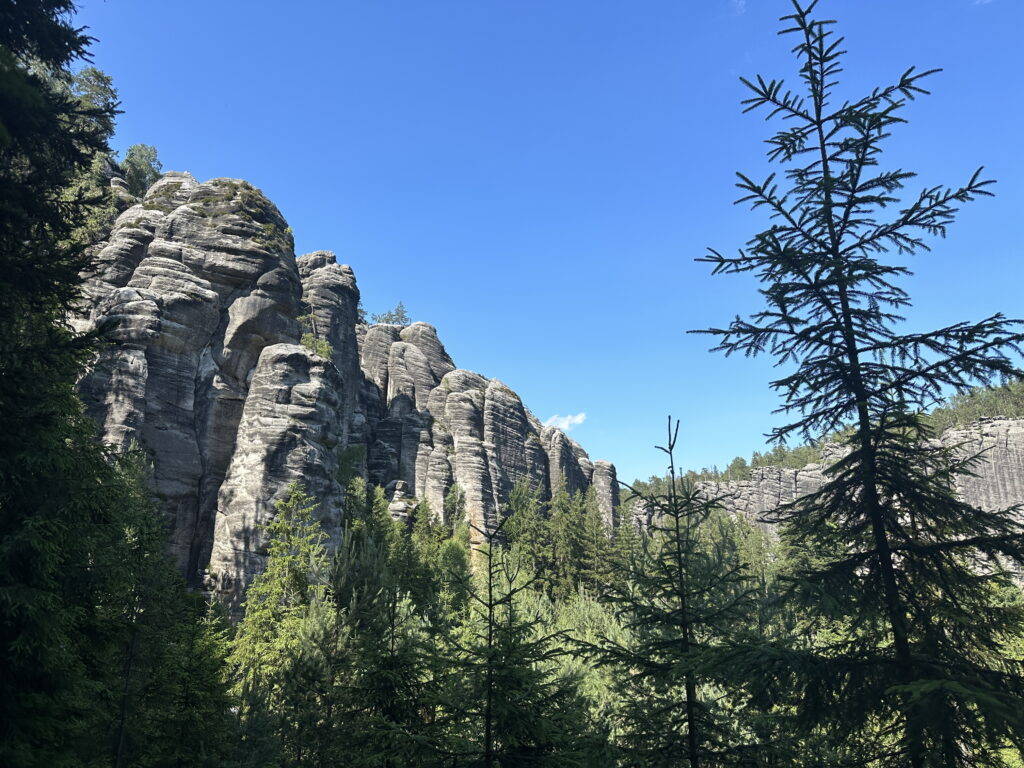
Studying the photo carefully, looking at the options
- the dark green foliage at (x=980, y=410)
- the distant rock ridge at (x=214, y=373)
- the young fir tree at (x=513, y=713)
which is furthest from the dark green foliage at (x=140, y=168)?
the dark green foliage at (x=980, y=410)

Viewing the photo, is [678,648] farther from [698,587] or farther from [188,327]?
[188,327]

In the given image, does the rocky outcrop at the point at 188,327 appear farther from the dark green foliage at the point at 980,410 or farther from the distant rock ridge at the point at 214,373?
the dark green foliage at the point at 980,410

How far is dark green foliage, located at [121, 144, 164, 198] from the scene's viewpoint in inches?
2269

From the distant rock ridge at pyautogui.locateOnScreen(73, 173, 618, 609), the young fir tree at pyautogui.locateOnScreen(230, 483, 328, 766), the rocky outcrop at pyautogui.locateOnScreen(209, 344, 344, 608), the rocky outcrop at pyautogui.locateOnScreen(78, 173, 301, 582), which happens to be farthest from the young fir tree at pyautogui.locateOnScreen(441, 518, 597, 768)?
the rocky outcrop at pyautogui.locateOnScreen(78, 173, 301, 582)

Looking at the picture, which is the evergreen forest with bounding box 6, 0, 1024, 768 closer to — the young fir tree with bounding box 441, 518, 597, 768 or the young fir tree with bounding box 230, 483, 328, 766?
the young fir tree with bounding box 441, 518, 597, 768

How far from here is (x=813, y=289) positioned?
7.40m

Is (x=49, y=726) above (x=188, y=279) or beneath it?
beneath

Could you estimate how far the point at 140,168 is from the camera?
65438 mm

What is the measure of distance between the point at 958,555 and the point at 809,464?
145862mm

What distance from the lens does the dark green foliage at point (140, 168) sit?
5762cm

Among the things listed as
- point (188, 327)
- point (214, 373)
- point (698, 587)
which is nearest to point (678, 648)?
point (698, 587)

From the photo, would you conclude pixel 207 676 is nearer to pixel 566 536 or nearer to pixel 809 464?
pixel 566 536

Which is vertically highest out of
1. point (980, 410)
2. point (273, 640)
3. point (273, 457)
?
point (980, 410)

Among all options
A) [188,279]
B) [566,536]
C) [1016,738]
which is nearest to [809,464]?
[566,536]
